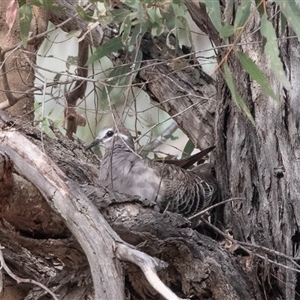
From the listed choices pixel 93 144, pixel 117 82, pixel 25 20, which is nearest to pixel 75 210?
pixel 25 20

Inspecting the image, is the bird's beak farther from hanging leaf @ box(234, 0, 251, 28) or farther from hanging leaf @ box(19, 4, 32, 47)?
hanging leaf @ box(234, 0, 251, 28)

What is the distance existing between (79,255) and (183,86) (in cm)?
56

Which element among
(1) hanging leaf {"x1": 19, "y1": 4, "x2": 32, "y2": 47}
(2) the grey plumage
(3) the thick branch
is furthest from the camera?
(2) the grey plumage

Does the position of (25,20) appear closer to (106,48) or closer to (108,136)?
(106,48)

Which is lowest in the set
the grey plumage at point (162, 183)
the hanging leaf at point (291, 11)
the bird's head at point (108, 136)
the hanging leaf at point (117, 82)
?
the grey plumage at point (162, 183)

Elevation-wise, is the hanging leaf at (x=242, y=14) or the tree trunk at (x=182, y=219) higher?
the hanging leaf at (x=242, y=14)

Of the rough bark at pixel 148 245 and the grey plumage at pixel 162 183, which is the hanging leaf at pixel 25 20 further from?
the grey plumage at pixel 162 183

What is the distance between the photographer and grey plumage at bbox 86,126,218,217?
161 centimetres

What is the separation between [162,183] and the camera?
1.64 meters

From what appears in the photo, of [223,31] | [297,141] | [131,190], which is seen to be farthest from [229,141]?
[223,31]

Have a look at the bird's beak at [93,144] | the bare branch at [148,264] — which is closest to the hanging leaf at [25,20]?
the bare branch at [148,264]

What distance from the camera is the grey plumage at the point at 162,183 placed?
161 cm

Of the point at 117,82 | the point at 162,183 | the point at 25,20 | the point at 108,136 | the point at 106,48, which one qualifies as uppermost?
the point at 25,20

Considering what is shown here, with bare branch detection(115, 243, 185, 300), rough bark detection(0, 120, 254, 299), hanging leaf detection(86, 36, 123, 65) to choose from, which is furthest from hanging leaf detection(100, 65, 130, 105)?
bare branch detection(115, 243, 185, 300)
